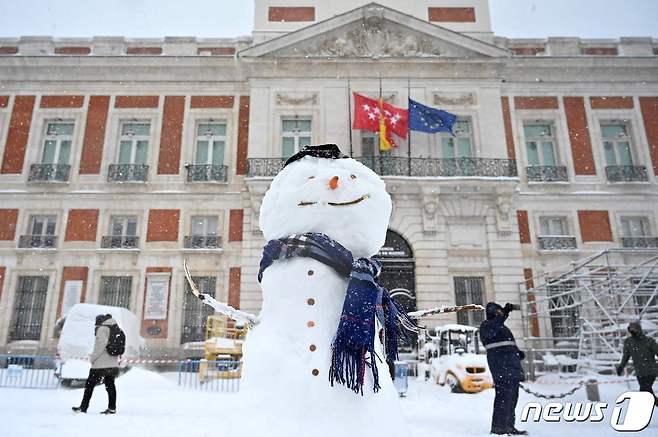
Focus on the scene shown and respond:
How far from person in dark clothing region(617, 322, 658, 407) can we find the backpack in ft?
22.6

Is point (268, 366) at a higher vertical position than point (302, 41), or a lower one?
lower

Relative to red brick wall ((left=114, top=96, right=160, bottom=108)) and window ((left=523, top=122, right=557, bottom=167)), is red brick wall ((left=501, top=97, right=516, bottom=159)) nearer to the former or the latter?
window ((left=523, top=122, right=557, bottom=167))

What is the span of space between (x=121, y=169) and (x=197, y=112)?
131 inches

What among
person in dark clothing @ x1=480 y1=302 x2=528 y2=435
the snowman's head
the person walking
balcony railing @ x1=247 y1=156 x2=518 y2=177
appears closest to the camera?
the snowman's head

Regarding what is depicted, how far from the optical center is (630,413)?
5246mm

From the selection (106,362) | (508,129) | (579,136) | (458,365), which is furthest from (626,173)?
(106,362)

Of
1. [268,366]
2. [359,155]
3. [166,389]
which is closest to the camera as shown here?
[268,366]

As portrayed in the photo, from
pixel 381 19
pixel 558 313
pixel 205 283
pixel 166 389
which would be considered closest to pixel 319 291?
pixel 166 389

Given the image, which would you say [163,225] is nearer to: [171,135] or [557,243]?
Answer: [171,135]

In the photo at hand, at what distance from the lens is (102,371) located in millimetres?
5922

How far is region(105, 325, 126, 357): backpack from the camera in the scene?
19.8 ft

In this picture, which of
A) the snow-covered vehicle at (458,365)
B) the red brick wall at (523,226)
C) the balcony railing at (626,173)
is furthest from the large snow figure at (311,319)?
the balcony railing at (626,173)

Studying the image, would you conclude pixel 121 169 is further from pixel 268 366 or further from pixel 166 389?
pixel 268 366

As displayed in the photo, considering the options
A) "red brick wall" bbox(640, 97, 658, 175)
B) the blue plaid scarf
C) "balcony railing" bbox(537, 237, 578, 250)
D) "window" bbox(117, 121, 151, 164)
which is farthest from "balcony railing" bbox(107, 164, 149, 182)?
"red brick wall" bbox(640, 97, 658, 175)
